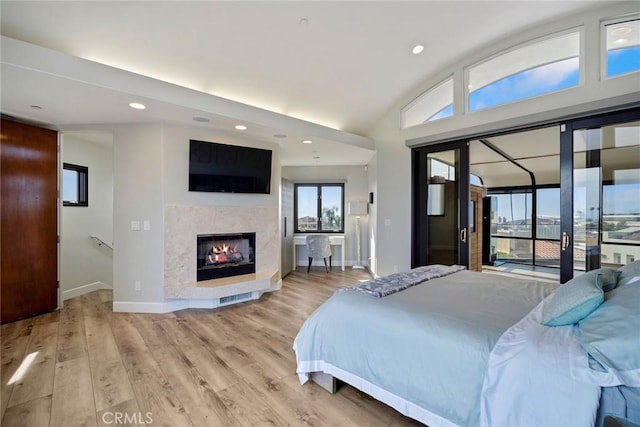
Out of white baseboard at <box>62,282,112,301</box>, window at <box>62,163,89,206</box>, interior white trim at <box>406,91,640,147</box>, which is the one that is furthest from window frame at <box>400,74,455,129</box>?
white baseboard at <box>62,282,112,301</box>

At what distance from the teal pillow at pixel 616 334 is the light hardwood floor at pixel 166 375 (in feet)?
3.67

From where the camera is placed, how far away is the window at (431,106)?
4.16m

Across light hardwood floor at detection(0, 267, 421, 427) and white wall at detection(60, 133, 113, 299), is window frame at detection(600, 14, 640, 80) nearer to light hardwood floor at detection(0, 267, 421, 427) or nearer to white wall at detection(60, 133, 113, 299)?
light hardwood floor at detection(0, 267, 421, 427)

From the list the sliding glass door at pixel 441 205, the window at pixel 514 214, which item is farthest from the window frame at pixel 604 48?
the window at pixel 514 214

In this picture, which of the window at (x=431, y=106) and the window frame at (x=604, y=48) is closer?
the window frame at (x=604, y=48)

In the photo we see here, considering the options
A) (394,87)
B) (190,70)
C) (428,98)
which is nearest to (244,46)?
(190,70)

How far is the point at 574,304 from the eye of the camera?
1323mm

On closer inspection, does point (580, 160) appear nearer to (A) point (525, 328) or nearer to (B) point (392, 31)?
(B) point (392, 31)

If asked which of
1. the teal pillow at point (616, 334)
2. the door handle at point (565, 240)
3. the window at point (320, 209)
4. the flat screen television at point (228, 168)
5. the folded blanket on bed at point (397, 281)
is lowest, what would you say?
the folded blanket on bed at point (397, 281)

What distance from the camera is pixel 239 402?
73.4 inches

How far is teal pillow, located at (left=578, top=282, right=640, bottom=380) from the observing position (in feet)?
3.38

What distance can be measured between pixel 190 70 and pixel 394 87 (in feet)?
9.59

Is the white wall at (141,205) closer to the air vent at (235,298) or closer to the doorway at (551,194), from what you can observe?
the air vent at (235,298)

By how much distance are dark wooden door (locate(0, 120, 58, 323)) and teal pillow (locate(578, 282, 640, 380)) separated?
5.10 m
